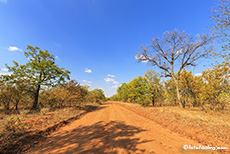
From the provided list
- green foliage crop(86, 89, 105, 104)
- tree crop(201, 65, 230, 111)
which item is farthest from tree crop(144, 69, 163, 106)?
green foliage crop(86, 89, 105, 104)

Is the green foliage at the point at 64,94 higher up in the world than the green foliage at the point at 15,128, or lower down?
higher up

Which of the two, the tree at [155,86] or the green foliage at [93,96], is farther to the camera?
the green foliage at [93,96]

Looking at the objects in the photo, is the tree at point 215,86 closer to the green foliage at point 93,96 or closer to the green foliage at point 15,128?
the green foliage at point 15,128

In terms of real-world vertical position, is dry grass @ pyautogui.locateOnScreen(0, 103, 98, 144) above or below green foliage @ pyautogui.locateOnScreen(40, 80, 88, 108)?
below

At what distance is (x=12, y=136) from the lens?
5340 millimetres

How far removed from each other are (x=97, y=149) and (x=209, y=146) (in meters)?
5.77

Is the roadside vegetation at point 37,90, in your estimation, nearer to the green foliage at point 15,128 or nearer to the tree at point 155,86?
the green foliage at point 15,128

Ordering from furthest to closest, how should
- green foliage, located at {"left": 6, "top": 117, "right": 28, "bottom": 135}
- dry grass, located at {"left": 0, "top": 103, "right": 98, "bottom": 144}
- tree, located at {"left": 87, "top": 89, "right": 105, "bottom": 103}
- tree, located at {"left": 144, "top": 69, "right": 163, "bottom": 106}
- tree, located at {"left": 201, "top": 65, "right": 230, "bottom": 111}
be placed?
1. tree, located at {"left": 87, "top": 89, "right": 105, "bottom": 103}
2. tree, located at {"left": 144, "top": 69, "right": 163, "bottom": 106}
3. tree, located at {"left": 201, "top": 65, "right": 230, "bottom": 111}
4. green foliage, located at {"left": 6, "top": 117, "right": 28, "bottom": 135}
5. dry grass, located at {"left": 0, "top": 103, "right": 98, "bottom": 144}

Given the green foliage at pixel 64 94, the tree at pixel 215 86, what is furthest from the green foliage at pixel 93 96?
the tree at pixel 215 86

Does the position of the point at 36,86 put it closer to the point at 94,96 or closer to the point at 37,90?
the point at 37,90

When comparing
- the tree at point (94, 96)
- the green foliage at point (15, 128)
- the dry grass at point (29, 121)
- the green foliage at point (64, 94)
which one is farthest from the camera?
the tree at point (94, 96)

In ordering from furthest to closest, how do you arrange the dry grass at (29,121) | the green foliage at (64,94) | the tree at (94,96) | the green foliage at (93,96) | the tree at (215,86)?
the tree at (94,96) → the green foliage at (93,96) → the green foliage at (64,94) → the tree at (215,86) → the dry grass at (29,121)

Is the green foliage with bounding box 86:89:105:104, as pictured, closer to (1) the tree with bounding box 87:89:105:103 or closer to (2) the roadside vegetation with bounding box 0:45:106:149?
(1) the tree with bounding box 87:89:105:103

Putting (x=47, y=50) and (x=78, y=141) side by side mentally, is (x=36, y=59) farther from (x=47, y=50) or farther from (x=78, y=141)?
(x=78, y=141)
